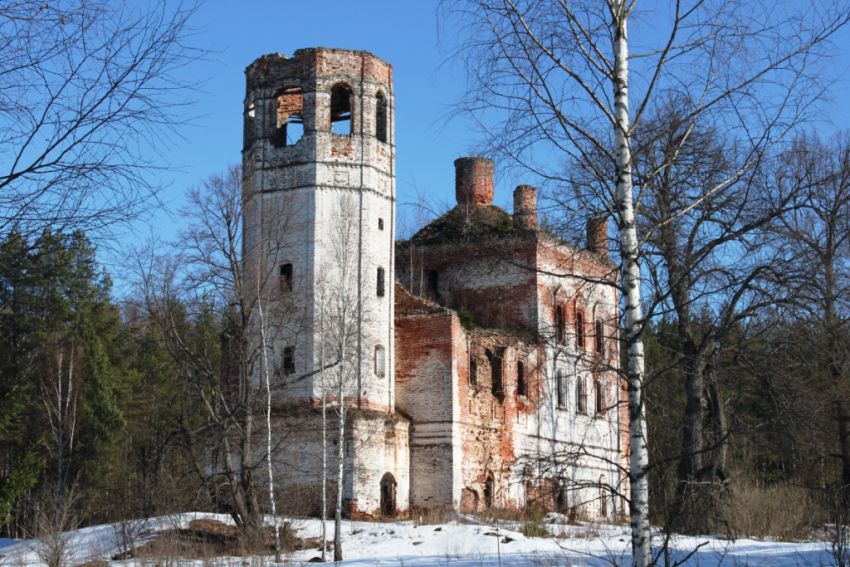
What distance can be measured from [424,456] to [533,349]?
17.1 feet

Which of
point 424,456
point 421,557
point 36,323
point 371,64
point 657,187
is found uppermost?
point 371,64

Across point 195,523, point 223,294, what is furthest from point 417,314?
point 195,523

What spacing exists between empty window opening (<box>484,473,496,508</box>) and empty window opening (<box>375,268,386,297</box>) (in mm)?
5972

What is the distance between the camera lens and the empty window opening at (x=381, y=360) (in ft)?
97.1

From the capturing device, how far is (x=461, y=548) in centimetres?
1911

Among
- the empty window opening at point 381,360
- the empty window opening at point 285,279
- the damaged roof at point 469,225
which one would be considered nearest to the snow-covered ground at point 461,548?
the empty window opening at point 381,360

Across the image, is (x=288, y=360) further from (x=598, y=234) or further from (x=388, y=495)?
(x=598, y=234)

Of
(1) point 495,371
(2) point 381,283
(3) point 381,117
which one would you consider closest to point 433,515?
(2) point 381,283

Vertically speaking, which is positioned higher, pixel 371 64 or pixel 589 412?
pixel 371 64

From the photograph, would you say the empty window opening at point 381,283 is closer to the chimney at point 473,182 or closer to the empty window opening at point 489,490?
the empty window opening at point 489,490

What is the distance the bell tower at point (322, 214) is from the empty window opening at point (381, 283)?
0.09 feet

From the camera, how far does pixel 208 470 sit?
29.7 metres

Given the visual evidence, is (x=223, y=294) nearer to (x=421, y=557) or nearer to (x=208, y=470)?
(x=208, y=470)

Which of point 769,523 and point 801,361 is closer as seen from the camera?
point 801,361
